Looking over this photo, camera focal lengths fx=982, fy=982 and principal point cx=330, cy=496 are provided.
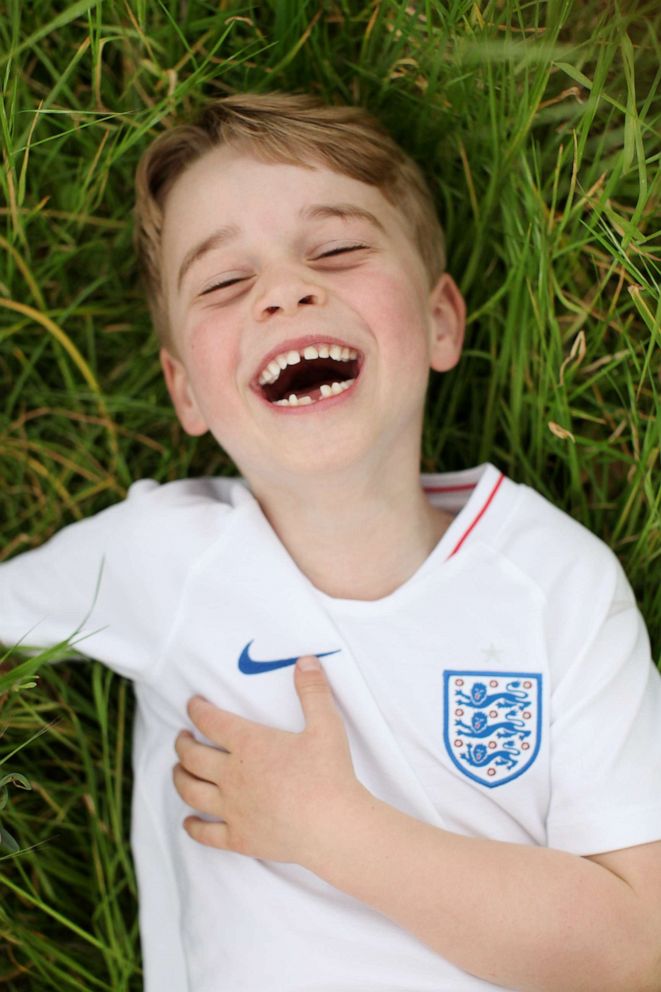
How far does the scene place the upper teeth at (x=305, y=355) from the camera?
1.61 m

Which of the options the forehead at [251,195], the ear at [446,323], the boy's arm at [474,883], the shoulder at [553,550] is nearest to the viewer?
the boy's arm at [474,883]

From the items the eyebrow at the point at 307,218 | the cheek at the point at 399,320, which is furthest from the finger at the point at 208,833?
the eyebrow at the point at 307,218

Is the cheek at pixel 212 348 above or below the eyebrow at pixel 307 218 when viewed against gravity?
below

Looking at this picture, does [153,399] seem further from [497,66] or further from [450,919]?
[450,919]

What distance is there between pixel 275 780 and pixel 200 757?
0.59 ft

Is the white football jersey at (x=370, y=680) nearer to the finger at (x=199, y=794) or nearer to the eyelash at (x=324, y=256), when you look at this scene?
the finger at (x=199, y=794)

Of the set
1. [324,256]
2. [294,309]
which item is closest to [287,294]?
[294,309]

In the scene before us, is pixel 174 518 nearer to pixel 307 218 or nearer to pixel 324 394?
pixel 324 394

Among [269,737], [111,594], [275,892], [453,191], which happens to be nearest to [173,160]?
[453,191]

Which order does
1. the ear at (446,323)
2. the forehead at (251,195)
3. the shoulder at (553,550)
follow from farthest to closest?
the ear at (446,323), the shoulder at (553,550), the forehead at (251,195)

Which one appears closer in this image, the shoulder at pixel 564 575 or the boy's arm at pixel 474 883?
the boy's arm at pixel 474 883

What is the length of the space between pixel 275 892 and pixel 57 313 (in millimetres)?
→ 1255

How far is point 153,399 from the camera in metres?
2.20

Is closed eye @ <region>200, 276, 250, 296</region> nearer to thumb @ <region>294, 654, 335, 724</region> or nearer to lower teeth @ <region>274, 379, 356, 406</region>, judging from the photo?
lower teeth @ <region>274, 379, 356, 406</region>
